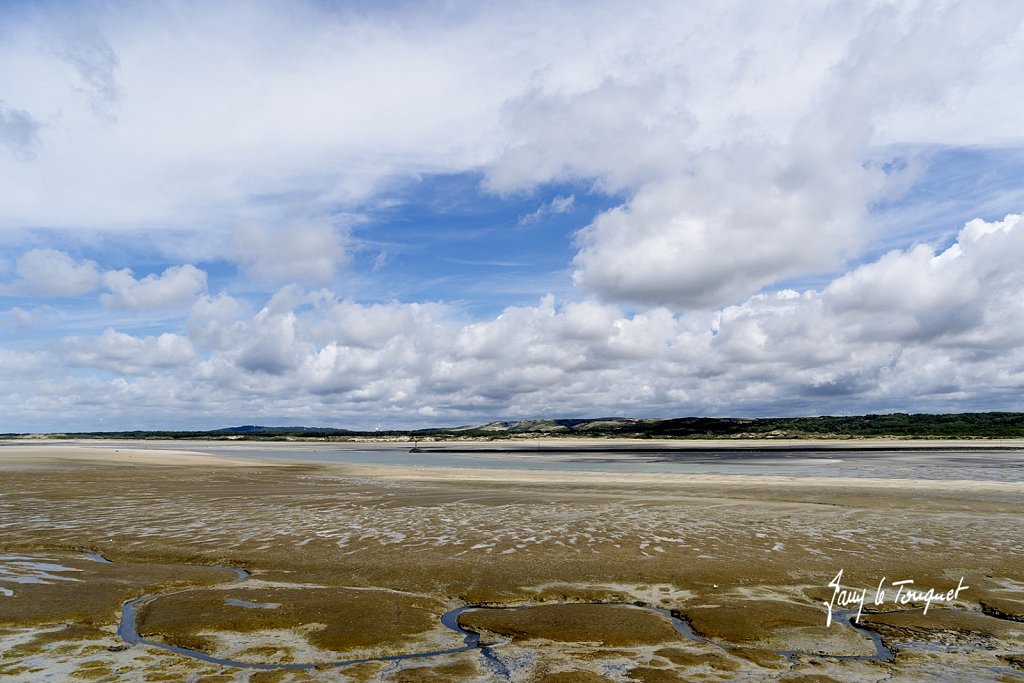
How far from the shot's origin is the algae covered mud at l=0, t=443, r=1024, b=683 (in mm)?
8961

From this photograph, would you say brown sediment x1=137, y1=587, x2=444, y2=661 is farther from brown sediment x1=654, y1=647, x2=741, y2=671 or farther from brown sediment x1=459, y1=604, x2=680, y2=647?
brown sediment x1=654, y1=647, x2=741, y2=671

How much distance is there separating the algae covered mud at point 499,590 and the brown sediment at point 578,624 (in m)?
0.06

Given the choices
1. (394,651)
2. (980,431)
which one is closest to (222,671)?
(394,651)

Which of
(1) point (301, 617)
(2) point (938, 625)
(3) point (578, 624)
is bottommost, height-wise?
(2) point (938, 625)

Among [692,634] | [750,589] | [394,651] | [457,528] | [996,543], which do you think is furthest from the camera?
[457,528]

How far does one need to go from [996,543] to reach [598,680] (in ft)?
55.8

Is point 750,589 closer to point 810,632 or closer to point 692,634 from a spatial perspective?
point 810,632

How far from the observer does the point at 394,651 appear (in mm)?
9422

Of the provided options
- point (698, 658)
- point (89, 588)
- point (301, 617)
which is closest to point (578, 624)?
point (698, 658)

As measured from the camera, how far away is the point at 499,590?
1323cm

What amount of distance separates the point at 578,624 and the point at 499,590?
2817 millimetres
